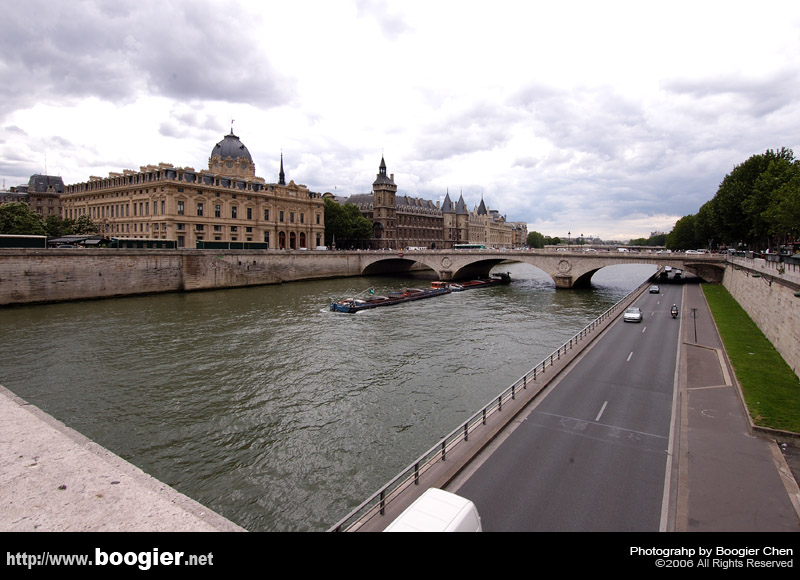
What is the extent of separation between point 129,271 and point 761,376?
70.5m

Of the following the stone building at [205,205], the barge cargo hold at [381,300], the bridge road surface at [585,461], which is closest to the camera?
the bridge road surface at [585,461]

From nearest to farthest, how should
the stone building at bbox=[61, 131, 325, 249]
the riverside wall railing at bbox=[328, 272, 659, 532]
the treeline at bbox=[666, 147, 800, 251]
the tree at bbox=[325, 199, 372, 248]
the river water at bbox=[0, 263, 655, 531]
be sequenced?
the riverside wall railing at bbox=[328, 272, 659, 532] → the river water at bbox=[0, 263, 655, 531] → the treeline at bbox=[666, 147, 800, 251] → the stone building at bbox=[61, 131, 325, 249] → the tree at bbox=[325, 199, 372, 248]

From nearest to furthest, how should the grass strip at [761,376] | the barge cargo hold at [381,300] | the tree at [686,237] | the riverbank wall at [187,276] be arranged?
the grass strip at [761,376] → the riverbank wall at [187,276] → the barge cargo hold at [381,300] → the tree at [686,237]

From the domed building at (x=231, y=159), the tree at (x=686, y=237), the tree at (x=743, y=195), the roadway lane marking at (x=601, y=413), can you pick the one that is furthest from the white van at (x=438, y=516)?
the tree at (x=686, y=237)

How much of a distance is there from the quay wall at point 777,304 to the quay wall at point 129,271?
7047 centimetres

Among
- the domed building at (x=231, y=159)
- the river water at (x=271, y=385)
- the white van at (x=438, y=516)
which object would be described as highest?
the domed building at (x=231, y=159)

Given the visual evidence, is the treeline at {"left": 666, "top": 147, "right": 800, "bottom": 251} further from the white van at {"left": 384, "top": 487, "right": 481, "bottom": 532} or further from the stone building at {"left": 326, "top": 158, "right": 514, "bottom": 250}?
the stone building at {"left": 326, "top": 158, "right": 514, "bottom": 250}

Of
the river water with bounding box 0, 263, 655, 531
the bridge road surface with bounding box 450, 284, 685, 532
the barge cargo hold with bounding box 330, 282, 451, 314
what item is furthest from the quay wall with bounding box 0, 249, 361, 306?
the bridge road surface with bounding box 450, 284, 685, 532

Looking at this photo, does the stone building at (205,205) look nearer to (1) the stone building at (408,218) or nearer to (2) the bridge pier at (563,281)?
(1) the stone building at (408,218)

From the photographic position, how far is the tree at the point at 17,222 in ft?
235

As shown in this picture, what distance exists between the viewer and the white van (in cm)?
889

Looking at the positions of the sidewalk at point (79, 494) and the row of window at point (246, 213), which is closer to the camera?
the sidewalk at point (79, 494)

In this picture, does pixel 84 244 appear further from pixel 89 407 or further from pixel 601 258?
pixel 601 258

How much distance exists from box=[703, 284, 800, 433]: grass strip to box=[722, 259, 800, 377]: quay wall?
0.61 meters
